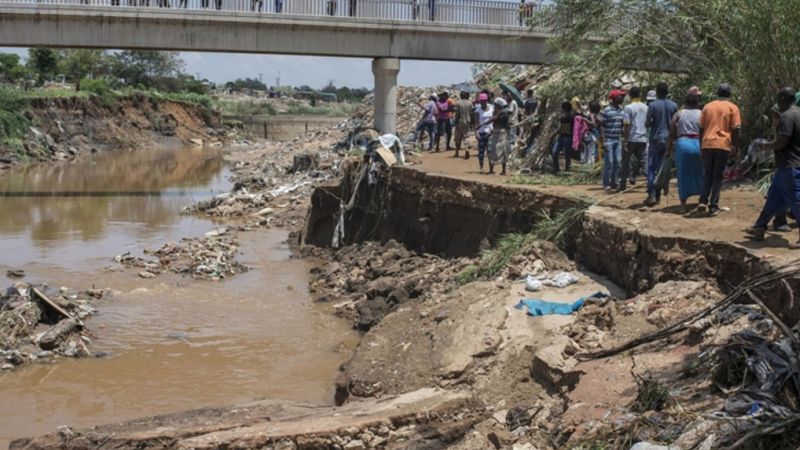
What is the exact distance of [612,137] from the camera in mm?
12375

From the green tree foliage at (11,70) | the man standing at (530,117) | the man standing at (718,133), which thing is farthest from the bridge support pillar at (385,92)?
the green tree foliage at (11,70)

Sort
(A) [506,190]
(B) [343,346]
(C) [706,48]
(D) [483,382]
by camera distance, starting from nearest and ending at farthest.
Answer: (D) [483,382] → (B) [343,346] → (A) [506,190] → (C) [706,48]

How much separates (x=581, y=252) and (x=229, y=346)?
16.9 feet

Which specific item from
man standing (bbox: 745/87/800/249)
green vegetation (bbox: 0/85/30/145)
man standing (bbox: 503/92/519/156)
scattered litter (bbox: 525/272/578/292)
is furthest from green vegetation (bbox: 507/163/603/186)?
green vegetation (bbox: 0/85/30/145)

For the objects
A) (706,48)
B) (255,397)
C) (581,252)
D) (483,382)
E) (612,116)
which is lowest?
(255,397)

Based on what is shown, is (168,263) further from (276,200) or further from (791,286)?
(791,286)

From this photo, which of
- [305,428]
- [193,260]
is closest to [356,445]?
[305,428]

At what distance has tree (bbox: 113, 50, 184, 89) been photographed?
244 feet

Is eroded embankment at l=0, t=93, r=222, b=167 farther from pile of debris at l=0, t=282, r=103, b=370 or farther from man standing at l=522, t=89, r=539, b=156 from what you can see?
pile of debris at l=0, t=282, r=103, b=370

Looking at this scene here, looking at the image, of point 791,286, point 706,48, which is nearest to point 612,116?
point 706,48

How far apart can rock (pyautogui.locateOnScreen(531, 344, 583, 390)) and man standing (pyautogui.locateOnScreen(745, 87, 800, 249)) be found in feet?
8.12

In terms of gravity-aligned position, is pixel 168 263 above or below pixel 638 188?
below

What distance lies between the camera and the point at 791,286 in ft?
22.1

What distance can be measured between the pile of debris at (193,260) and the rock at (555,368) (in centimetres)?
962
